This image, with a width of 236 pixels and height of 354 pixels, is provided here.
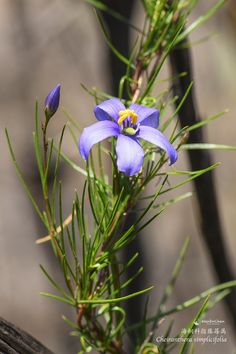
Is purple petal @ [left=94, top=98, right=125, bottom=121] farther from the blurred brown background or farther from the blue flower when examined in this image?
the blurred brown background

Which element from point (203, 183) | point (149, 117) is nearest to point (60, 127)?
point (203, 183)

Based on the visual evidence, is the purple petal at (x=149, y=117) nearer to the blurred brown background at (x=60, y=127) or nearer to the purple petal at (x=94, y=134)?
the purple petal at (x=94, y=134)

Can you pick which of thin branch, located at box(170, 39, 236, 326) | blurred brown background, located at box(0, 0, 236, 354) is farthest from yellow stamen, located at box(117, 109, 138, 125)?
blurred brown background, located at box(0, 0, 236, 354)

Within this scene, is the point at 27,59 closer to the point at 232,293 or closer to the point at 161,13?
the point at 232,293

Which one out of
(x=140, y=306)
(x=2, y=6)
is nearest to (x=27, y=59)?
(x=2, y=6)

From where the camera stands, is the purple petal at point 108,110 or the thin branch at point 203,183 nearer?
Result: the purple petal at point 108,110

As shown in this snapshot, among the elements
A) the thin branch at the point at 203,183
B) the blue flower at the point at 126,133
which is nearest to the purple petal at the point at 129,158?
the blue flower at the point at 126,133
